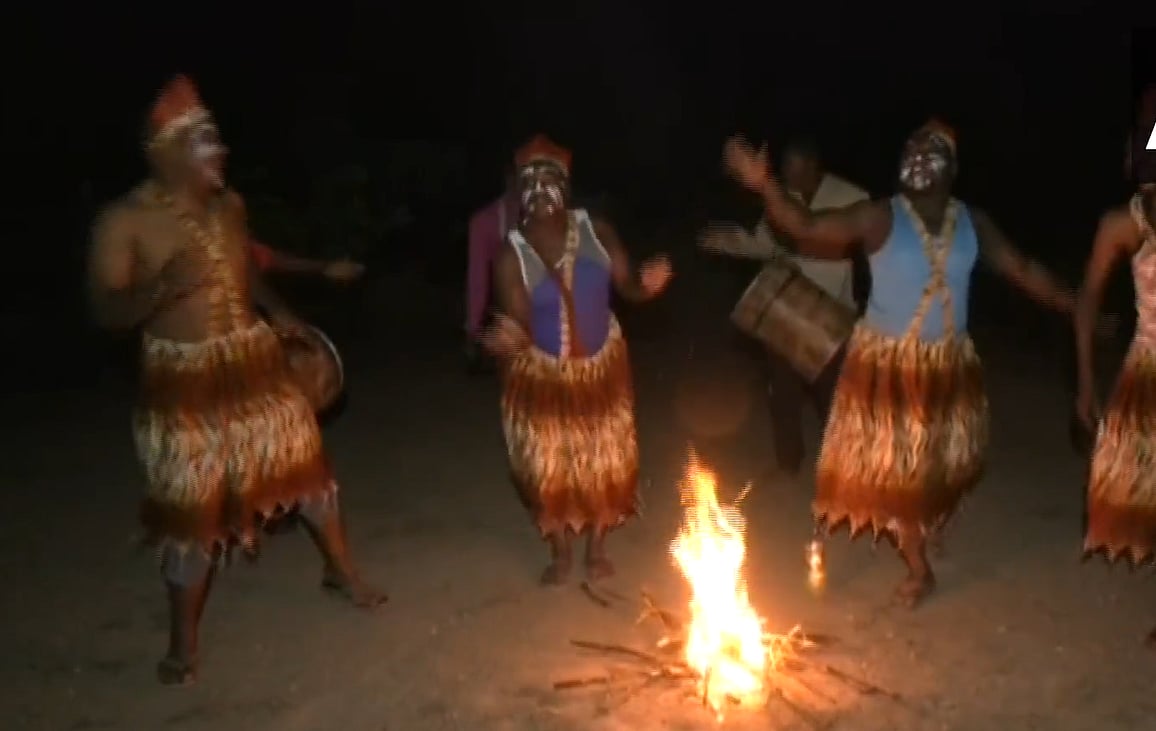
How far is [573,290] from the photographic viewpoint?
4.89 meters

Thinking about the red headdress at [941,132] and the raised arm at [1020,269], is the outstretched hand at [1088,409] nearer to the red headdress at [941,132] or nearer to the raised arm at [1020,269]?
the raised arm at [1020,269]

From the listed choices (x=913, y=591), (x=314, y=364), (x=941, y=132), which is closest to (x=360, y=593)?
(x=314, y=364)

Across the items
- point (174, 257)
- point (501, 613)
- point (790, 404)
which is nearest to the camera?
point (174, 257)

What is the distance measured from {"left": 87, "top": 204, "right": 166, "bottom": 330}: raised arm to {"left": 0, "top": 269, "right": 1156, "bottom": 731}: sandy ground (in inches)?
52.7

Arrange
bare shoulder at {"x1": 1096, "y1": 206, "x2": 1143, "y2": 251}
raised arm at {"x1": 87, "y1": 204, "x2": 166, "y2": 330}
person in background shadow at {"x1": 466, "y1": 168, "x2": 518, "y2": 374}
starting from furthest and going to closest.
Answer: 1. person in background shadow at {"x1": 466, "y1": 168, "x2": 518, "y2": 374}
2. bare shoulder at {"x1": 1096, "y1": 206, "x2": 1143, "y2": 251}
3. raised arm at {"x1": 87, "y1": 204, "x2": 166, "y2": 330}

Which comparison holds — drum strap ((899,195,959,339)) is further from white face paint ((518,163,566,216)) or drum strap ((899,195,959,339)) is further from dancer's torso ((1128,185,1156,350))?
white face paint ((518,163,566,216))

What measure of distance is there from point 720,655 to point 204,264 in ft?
7.00

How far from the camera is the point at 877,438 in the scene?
4824mm

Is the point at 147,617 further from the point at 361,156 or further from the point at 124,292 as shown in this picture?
the point at 361,156

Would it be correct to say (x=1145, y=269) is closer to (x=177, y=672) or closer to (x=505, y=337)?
(x=505, y=337)

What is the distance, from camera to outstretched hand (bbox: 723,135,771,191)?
431 centimetres

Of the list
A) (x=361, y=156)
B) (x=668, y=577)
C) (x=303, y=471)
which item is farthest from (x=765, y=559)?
(x=361, y=156)

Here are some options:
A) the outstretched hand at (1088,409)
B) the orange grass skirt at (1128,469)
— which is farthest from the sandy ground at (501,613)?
the outstretched hand at (1088,409)

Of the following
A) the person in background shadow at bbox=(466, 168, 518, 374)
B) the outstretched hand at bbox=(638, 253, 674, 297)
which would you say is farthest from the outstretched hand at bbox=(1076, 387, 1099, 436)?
the person in background shadow at bbox=(466, 168, 518, 374)
